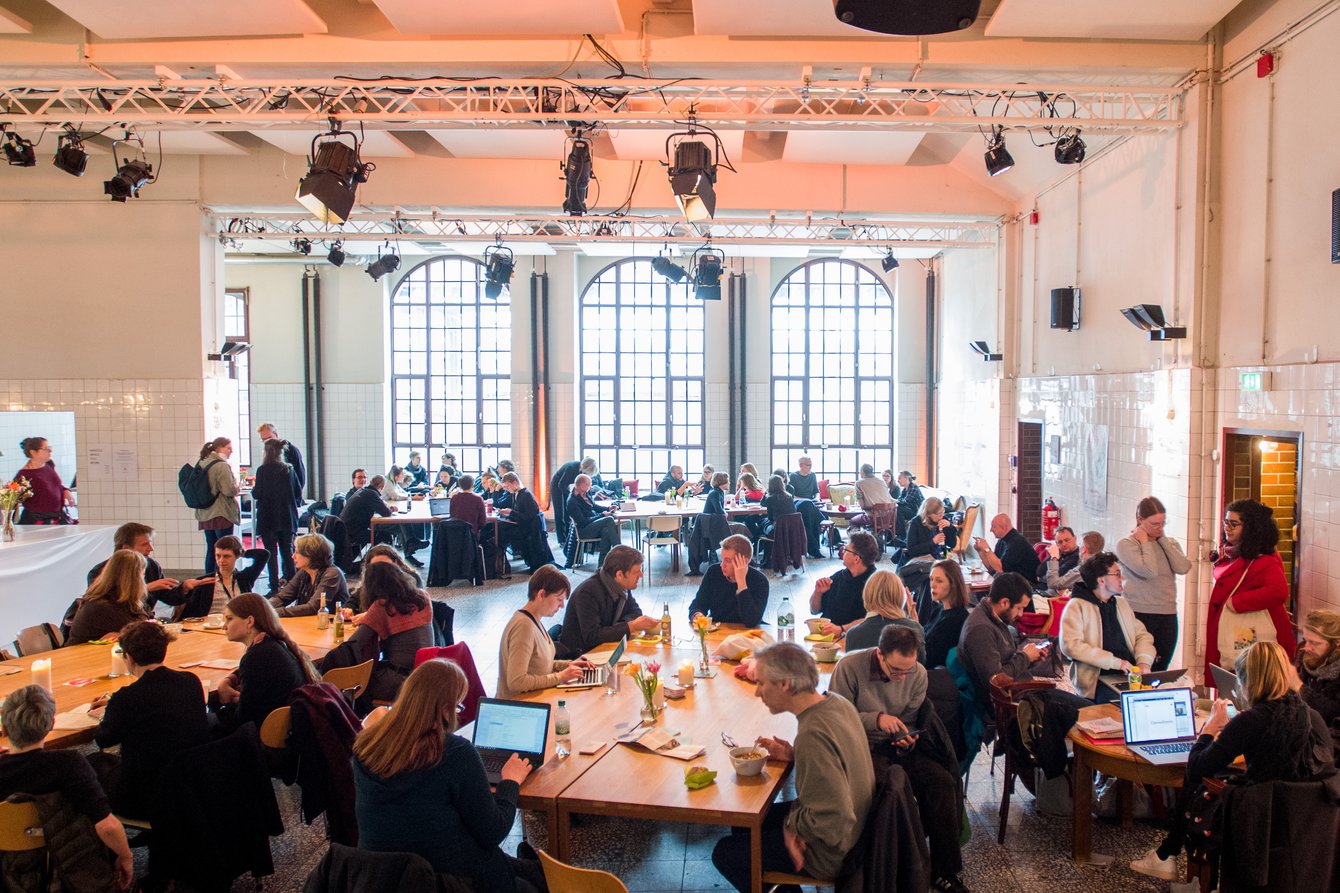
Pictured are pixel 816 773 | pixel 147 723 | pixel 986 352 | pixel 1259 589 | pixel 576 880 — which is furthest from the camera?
pixel 986 352

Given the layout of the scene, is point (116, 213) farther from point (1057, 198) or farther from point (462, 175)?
point (1057, 198)

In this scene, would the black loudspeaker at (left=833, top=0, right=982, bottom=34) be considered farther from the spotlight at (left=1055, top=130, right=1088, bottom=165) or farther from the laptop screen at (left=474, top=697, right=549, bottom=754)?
the spotlight at (left=1055, top=130, right=1088, bottom=165)

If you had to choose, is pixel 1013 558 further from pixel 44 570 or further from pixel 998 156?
pixel 44 570

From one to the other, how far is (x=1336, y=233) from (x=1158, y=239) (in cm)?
216

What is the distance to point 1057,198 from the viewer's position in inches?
378

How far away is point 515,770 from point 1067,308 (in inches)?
300

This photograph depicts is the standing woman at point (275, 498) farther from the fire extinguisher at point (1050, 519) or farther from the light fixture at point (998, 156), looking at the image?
the fire extinguisher at point (1050, 519)

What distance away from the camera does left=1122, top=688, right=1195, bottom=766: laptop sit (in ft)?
13.2

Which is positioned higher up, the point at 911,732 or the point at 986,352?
the point at 986,352

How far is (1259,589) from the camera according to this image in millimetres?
5371

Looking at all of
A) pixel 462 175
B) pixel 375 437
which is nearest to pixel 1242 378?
pixel 462 175

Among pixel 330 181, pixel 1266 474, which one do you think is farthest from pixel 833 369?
pixel 330 181

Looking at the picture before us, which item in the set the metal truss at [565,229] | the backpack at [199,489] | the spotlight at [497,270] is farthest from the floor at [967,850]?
the spotlight at [497,270]

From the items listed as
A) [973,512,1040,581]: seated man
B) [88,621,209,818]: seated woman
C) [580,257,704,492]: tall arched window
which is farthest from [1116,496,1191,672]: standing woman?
[580,257,704,492]: tall arched window
